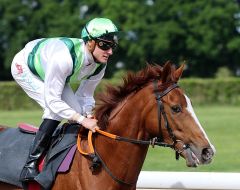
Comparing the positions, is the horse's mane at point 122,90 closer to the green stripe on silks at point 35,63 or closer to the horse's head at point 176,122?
the horse's head at point 176,122

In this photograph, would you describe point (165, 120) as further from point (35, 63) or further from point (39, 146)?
point (35, 63)

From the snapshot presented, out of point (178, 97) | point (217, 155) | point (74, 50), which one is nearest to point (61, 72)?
point (74, 50)

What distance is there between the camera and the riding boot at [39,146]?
4750mm

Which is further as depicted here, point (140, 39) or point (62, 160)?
point (140, 39)

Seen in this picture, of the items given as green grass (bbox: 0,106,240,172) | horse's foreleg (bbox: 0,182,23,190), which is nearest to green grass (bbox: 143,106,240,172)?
green grass (bbox: 0,106,240,172)

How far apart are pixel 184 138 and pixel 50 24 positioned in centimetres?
5178

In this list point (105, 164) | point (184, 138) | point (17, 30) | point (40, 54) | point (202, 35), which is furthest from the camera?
point (17, 30)

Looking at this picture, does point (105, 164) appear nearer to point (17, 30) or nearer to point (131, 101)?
point (131, 101)

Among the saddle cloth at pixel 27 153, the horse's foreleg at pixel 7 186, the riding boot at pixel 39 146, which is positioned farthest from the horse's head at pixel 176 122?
the horse's foreleg at pixel 7 186

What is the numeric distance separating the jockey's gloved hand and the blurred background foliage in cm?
4691

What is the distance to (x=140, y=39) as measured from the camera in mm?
53375

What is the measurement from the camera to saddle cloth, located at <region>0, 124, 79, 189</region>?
15.1 feet

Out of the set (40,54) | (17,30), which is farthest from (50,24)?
(40,54)

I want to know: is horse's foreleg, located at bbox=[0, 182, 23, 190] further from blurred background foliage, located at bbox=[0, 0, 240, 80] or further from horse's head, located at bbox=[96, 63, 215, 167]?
blurred background foliage, located at bbox=[0, 0, 240, 80]
